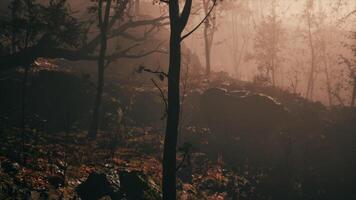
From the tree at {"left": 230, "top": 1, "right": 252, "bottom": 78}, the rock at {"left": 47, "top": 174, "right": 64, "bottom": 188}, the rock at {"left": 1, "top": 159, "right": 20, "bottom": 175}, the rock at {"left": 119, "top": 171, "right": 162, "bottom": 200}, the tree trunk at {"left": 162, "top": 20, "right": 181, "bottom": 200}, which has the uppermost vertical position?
the tree at {"left": 230, "top": 1, "right": 252, "bottom": 78}

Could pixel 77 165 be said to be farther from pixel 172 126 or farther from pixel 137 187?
pixel 172 126

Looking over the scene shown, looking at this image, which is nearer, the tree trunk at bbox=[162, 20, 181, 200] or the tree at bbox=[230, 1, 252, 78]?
the tree trunk at bbox=[162, 20, 181, 200]

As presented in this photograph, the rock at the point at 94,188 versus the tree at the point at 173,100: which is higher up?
the tree at the point at 173,100

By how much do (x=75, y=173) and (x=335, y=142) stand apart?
20774 mm

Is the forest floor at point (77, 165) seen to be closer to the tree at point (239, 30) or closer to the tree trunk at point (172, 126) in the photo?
the tree trunk at point (172, 126)

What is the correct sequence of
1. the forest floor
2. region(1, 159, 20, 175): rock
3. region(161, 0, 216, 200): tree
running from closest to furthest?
1. region(161, 0, 216, 200): tree
2. the forest floor
3. region(1, 159, 20, 175): rock

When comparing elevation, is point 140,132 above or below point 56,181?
above

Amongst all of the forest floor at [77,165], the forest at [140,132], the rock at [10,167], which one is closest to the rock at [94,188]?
the forest at [140,132]

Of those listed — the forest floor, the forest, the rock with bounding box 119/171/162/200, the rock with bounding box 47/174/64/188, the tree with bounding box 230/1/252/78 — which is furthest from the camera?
the tree with bounding box 230/1/252/78

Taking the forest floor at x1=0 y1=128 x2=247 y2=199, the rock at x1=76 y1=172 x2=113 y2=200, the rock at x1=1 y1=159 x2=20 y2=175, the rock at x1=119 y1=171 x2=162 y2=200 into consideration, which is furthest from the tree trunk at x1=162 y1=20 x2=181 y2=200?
the rock at x1=1 y1=159 x2=20 y2=175

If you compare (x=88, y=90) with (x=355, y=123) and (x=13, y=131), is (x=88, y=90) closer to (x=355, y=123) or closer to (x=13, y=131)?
(x=13, y=131)

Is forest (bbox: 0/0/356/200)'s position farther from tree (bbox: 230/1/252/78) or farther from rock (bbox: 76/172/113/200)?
tree (bbox: 230/1/252/78)


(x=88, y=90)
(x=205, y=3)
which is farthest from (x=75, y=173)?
(x=205, y=3)

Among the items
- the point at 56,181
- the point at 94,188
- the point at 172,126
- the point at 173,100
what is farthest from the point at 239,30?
the point at 172,126
